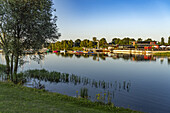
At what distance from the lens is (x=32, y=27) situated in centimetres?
2253

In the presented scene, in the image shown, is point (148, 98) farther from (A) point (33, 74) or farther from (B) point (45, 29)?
(A) point (33, 74)

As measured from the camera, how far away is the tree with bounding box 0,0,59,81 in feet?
68.0

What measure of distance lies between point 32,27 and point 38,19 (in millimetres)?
1651

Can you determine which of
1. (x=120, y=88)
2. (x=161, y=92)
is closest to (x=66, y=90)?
(x=120, y=88)

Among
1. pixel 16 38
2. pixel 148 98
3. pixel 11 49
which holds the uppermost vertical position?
pixel 16 38

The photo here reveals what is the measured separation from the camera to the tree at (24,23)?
68.0 feet

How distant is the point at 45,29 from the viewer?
74.4 feet

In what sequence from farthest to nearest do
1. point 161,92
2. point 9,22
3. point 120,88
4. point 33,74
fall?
point 33,74 → point 120,88 → point 161,92 → point 9,22

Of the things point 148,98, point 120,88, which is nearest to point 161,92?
point 148,98

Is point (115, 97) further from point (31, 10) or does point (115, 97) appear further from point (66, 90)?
point (31, 10)

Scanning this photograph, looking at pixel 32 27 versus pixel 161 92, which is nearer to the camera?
pixel 32 27

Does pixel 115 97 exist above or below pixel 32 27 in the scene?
below

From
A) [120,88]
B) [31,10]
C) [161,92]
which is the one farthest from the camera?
[120,88]

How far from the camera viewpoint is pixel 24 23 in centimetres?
2186
